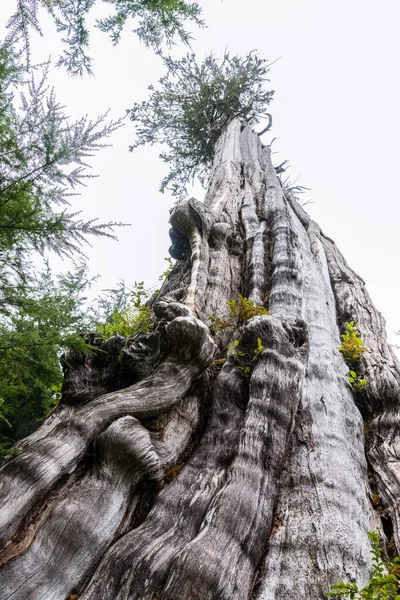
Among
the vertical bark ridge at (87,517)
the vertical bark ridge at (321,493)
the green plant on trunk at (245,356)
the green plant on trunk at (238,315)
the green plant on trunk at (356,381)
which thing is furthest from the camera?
the green plant on trunk at (238,315)

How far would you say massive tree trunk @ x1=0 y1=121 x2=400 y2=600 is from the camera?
6.11 feet

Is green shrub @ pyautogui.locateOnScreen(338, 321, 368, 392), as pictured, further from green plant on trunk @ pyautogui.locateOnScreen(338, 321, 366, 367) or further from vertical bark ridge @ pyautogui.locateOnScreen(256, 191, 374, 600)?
vertical bark ridge @ pyautogui.locateOnScreen(256, 191, 374, 600)

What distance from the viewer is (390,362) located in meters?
4.16

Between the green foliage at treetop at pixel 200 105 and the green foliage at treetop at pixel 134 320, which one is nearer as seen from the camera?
the green foliage at treetop at pixel 134 320

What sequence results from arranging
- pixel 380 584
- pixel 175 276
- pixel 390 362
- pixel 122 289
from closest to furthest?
pixel 380 584, pixel 390 362, pixel 175 276, pixel 122 289

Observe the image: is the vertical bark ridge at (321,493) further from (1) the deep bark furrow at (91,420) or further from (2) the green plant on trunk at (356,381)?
(1) the deep bark furrow at (91,420)

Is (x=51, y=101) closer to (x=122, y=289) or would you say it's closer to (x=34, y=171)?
(x=34, y=171)

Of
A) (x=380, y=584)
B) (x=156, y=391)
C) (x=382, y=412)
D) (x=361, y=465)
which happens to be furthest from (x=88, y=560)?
(x=382, y=412)

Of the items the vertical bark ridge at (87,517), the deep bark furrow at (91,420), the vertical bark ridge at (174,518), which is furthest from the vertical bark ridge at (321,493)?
the deep bark furrow at (91,420)

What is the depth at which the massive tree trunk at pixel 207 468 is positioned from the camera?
1.86m

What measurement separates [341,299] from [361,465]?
9.18 feet

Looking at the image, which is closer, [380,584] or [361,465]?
[380,584]

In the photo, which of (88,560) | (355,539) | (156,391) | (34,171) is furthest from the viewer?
(34,171)

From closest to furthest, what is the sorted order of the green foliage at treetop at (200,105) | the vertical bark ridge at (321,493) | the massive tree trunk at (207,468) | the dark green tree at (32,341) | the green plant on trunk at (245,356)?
the massive tree trunk at (207,468) < the vertical bark ridge at (321,493) < the dark green tree at (32,341) < the green plant on trunk at (245,356) < the green foliage at treetop at (200,105)
